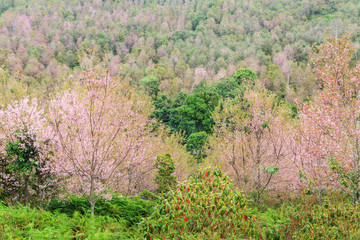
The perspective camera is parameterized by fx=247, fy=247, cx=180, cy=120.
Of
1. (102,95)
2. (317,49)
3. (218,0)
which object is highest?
(218,0)

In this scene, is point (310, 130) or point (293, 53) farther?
point (293, 53)

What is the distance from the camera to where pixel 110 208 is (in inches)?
315

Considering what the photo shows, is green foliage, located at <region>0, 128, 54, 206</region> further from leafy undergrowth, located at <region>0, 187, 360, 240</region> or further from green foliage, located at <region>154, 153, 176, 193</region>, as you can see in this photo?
green foliage, located at <region>154, 153, 176, 193</region>

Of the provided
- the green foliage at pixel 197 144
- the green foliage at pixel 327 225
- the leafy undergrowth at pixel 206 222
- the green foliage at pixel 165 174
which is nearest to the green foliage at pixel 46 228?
the leafy undergrowth at pixel 206 222

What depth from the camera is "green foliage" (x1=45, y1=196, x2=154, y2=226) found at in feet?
24.9

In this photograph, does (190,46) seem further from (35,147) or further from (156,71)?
(35,147)

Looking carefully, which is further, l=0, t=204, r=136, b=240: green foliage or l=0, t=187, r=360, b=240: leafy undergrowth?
l=0, t=204, r=136, b=240: green foliage

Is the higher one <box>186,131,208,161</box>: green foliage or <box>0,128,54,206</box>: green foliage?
<box>0,128,54,206</box>: green foliage

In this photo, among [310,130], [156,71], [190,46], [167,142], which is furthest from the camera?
[190,46]

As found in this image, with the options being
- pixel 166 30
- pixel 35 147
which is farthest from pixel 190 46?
pixel 35 147

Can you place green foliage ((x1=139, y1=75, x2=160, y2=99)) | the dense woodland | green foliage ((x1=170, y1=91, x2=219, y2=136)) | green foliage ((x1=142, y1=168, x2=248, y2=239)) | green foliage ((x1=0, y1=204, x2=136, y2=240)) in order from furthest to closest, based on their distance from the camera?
1. green foliage ((x1=139, y1=75, x2=160, y2=99))
2. green foliage ((x1=170, y1=91, x2=219, y2=136))
3. the dense woodland
4. green foliage ((x1=0, y1=204, x2=136, y2=240))
5. green foliage ((x1=142, y1=168, x2=248, y2=239))

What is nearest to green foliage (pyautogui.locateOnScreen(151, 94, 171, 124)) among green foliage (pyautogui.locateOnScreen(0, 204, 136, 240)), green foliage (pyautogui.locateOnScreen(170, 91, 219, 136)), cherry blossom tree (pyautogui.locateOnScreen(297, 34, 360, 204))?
green foliage (pyautogui.locateOnScreen(170, 91, 219, 136))

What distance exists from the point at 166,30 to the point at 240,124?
315 ft

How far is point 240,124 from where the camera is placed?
1073 cm
